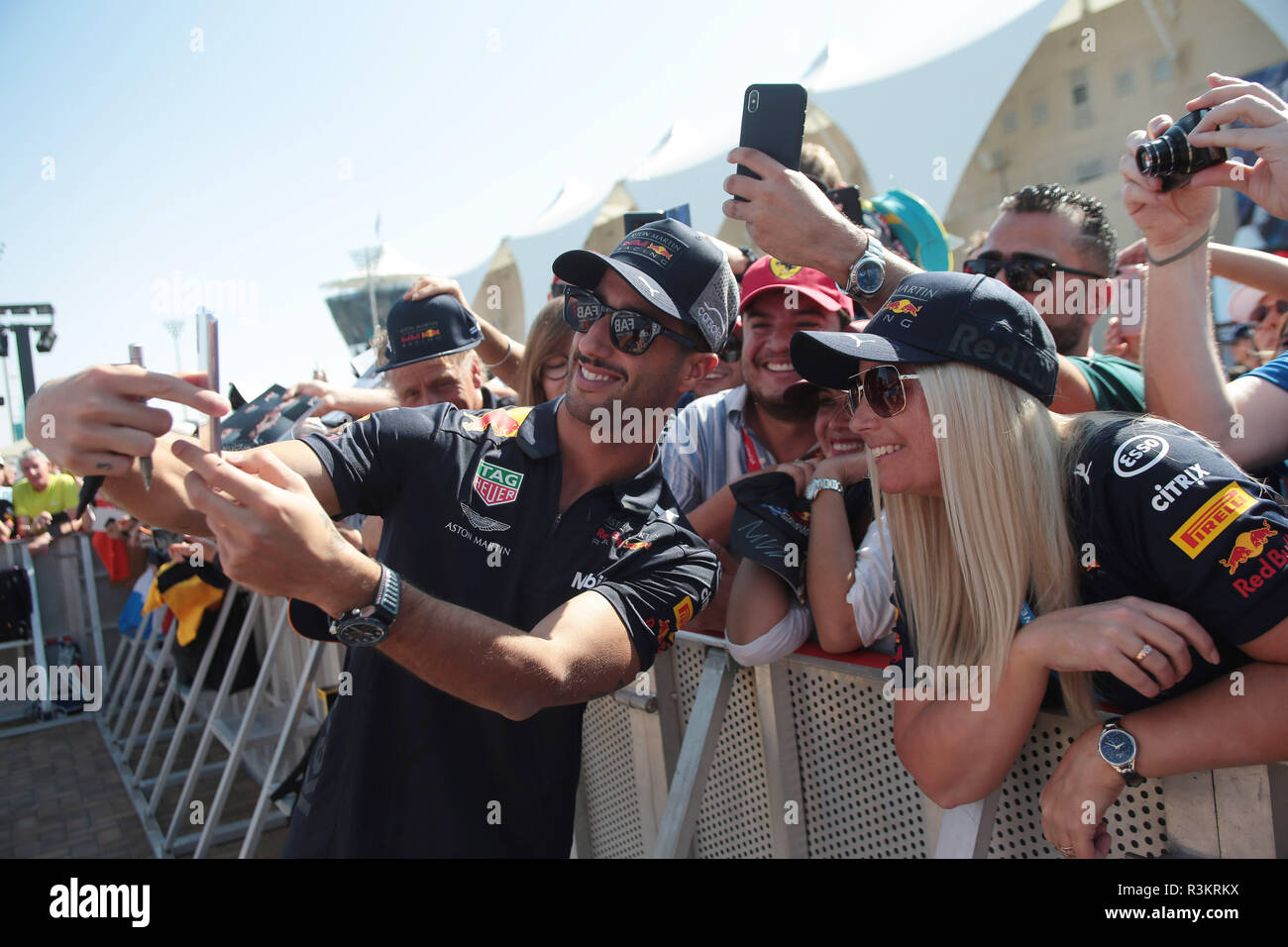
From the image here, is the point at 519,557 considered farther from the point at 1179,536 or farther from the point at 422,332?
the point at 422,332

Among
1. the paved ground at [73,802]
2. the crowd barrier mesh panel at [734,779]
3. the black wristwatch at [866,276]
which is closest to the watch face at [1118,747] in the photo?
the crowd barrier mesh panel at [734,779]

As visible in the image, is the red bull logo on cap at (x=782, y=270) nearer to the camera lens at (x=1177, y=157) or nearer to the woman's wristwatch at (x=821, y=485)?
the woman's wristwatch at (x=821, y=485)

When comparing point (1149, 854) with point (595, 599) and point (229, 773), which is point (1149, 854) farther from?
point (229, 773)

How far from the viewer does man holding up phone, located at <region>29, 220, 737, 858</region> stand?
185 centimetres

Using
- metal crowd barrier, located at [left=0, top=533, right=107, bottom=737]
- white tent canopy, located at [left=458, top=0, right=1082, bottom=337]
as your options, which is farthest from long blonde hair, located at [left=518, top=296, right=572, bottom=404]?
white tent canopy, located at [left=458, top=0, right=1082, bottom=337]

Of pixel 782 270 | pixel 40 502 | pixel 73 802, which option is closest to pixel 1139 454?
pixel 782 270

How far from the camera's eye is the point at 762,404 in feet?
9.88

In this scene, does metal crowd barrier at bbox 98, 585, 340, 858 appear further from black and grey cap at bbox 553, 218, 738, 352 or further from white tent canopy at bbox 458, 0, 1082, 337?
white tent canopy at bbox 458, 0, 1082, 337

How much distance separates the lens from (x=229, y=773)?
459 centimetres

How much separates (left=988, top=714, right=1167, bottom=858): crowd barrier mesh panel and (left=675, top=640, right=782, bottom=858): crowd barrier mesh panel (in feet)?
2.31

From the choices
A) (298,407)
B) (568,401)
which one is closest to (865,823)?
(568,401)

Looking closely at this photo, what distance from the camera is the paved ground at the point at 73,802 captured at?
5363mm

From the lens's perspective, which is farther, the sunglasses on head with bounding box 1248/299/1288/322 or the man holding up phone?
the sunglasses on head with bounding box 1248/299/1288/322

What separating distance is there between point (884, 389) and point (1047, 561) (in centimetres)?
51
